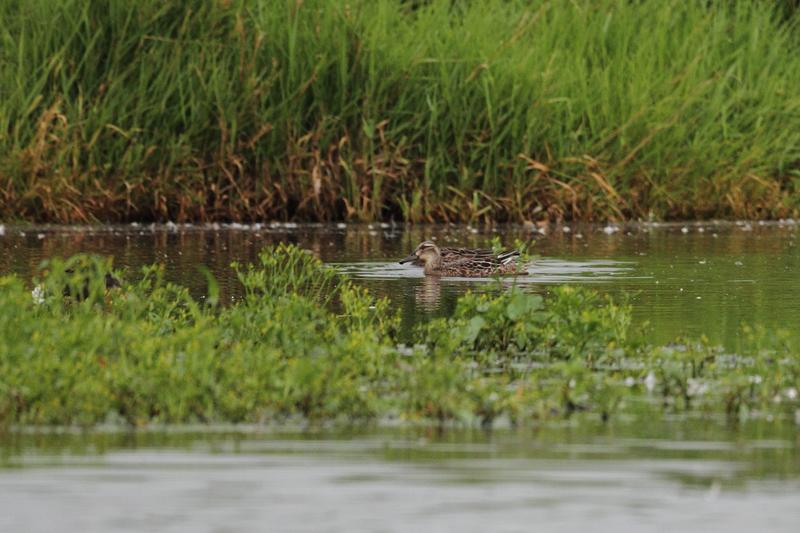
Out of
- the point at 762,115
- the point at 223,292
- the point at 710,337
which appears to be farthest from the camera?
the point at 762,115

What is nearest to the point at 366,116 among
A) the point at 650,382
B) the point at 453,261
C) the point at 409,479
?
the point at 453,261

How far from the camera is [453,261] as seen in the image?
17047 millimetres

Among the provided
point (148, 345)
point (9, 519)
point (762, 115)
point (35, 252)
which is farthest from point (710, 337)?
point (762, 115)

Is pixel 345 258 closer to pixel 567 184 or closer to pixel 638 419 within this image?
pixel 567 184

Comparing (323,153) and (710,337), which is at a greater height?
(323,153)

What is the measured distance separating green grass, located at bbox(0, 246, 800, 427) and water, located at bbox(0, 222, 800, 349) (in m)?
1.03

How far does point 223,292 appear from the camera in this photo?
573 inches

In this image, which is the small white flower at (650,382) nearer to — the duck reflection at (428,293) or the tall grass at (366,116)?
the duck reflection at (428,293)

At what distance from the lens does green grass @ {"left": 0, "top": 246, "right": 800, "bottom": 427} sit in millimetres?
8195

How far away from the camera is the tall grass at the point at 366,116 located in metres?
21.2

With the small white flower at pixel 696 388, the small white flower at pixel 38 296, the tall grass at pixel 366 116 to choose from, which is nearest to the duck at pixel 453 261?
the tall grass at pixel 366 116

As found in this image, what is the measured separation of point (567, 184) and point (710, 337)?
10.7m

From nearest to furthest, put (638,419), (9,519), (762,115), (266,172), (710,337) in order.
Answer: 1. (9,519)
2. (638,419)
3. (710,337)
4. (266,172)
5. (762,115)

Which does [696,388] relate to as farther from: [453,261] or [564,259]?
[564,259]
